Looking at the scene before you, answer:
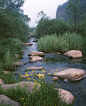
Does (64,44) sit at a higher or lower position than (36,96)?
higher

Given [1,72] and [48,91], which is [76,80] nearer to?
[48,91]

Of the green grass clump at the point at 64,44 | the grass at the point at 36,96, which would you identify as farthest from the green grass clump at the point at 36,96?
the green grass clump at the point at 64,44

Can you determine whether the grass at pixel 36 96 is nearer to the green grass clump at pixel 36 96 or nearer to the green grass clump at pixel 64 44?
the green grass clump at pixel 36 96

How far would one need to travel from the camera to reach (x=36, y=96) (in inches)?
119

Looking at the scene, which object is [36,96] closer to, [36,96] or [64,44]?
[36,96]

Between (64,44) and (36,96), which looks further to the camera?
(64,44)

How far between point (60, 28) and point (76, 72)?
18727 mm

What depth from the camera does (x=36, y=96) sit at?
9.91 ft

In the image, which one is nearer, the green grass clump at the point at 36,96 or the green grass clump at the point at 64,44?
the green grass clump at the point at 36,96

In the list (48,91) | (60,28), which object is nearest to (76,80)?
(48,91)

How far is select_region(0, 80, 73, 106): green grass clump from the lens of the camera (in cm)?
287

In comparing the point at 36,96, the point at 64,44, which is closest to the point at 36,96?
the point at 36,96

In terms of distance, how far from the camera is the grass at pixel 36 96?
2871 millimetres

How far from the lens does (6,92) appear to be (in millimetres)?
3178
